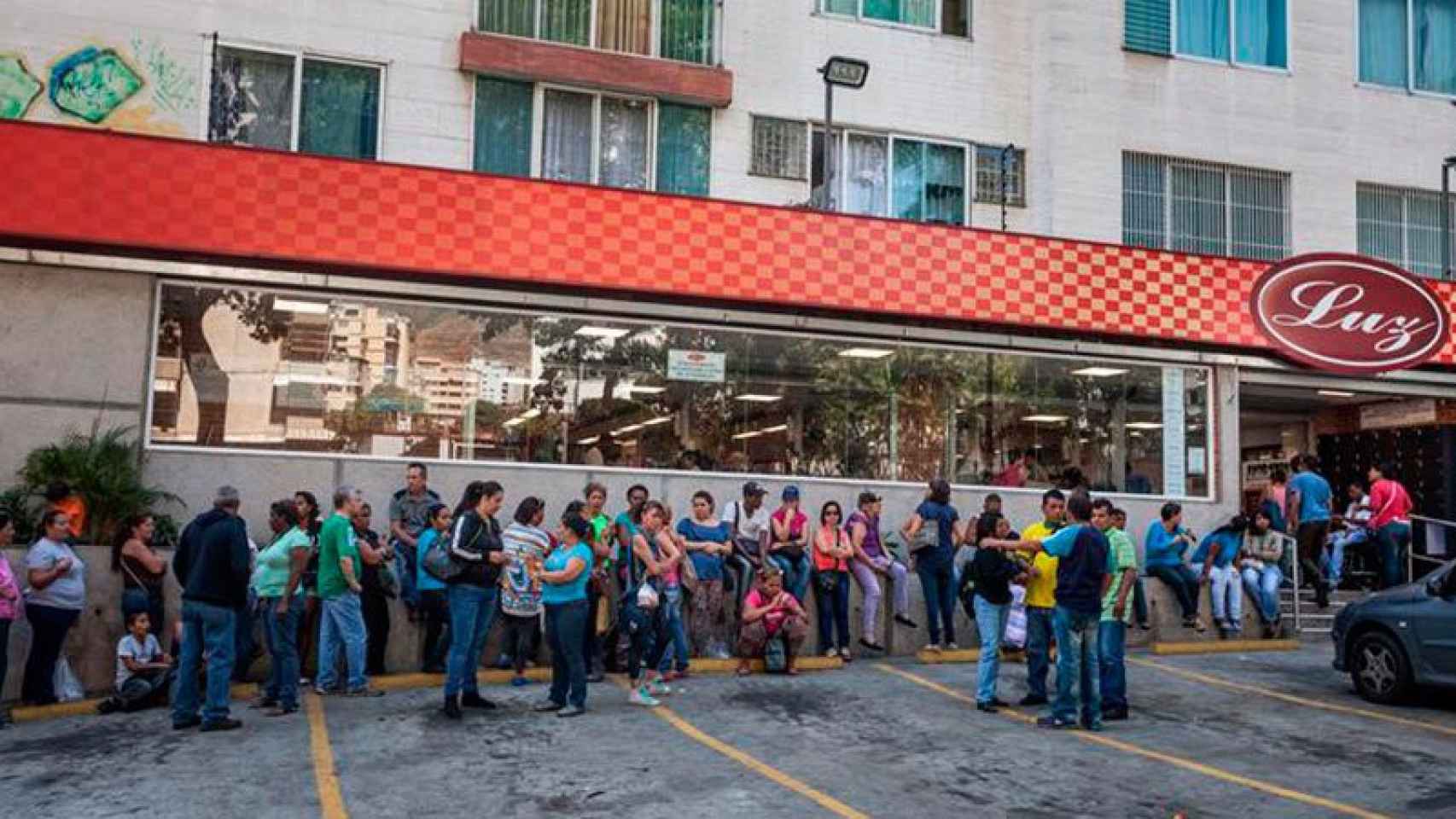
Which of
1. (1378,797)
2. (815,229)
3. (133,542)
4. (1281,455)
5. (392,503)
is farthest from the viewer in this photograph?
(1281,455)

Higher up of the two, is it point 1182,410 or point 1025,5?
point 1025,5

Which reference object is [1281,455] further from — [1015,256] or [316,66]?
[316,66]

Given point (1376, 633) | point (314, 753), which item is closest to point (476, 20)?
point (314, 753)

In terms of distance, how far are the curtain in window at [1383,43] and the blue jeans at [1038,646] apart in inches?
568

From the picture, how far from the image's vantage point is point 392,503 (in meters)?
13.1

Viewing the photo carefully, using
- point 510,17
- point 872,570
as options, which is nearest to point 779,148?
point 510,17

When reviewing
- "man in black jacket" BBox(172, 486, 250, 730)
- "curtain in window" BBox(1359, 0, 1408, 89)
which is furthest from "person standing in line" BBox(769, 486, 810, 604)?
"curtain in window" BBox(1359, 0, 1408, 89)

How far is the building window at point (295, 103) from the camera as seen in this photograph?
52.6ft

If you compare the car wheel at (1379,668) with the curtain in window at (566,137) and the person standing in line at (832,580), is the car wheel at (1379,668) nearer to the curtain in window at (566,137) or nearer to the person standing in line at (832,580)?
the person standing in line at (832,580)

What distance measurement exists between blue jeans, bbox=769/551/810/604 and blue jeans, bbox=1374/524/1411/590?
8.78 metres

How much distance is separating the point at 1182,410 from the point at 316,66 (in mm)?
12512

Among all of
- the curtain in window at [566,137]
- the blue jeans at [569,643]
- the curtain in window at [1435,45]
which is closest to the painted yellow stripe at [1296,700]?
the blue jeans at [569,643]

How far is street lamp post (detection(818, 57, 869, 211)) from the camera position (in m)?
16.3

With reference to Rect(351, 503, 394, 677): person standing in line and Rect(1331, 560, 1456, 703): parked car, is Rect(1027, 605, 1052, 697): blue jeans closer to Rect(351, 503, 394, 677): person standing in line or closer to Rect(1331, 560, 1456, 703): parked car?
Rect(1331, 560, 1456, 703): parked car
